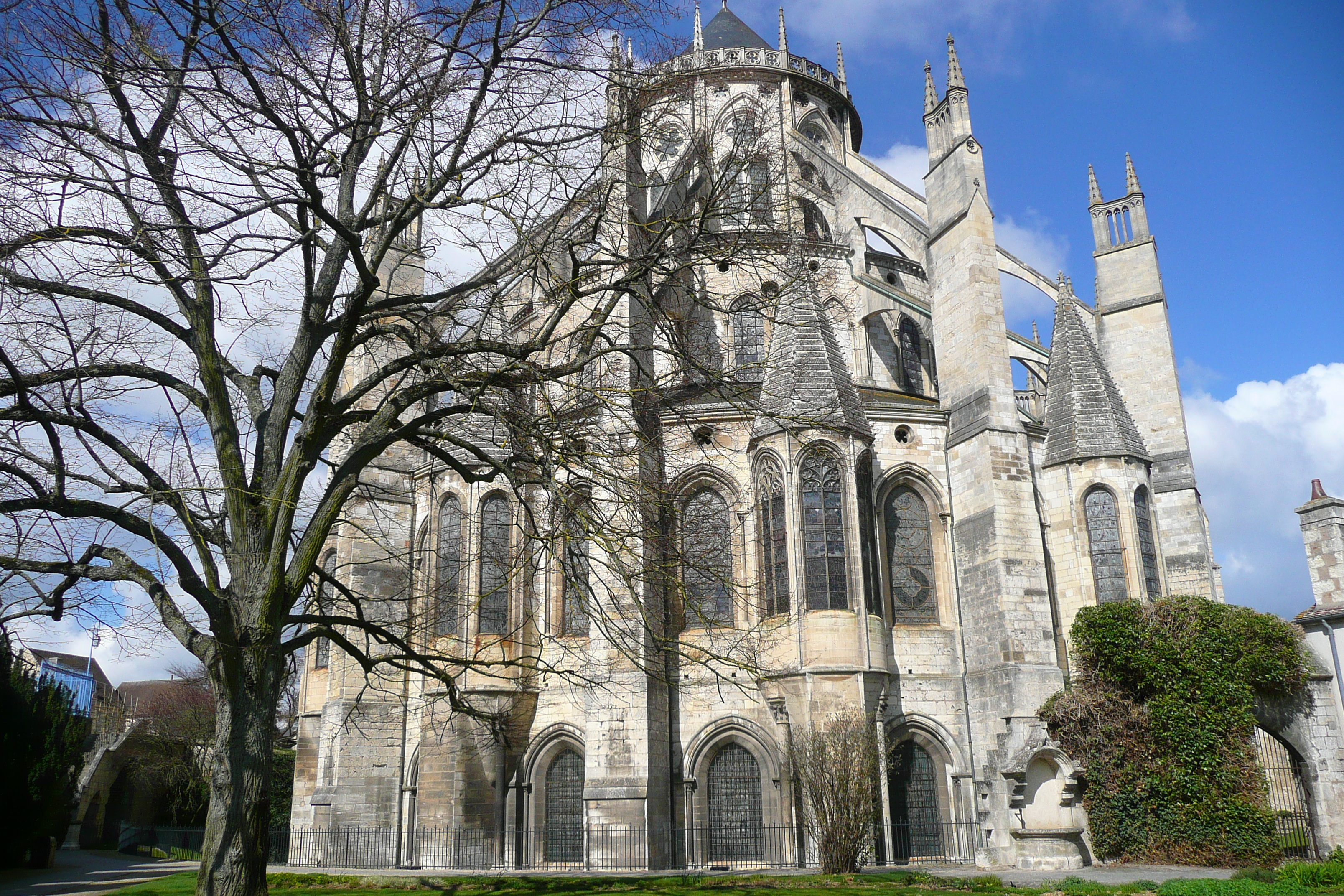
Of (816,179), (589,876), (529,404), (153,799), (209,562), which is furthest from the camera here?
(153,799)

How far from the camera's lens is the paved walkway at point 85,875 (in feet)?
54.5

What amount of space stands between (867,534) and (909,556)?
1.59 m

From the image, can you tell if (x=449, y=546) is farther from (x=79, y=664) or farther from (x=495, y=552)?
(x=79, y=664)

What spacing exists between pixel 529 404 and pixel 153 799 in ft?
121

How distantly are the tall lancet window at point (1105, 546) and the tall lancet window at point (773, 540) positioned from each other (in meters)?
6.33

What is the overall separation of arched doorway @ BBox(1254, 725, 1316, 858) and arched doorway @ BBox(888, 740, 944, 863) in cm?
531

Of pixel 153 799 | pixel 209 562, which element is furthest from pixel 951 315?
pixel 153 799

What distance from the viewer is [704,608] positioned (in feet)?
65.8

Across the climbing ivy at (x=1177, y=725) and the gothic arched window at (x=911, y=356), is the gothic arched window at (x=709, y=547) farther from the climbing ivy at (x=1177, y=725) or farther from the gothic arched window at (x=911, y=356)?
the gothic arched window at (x=911, y=356)

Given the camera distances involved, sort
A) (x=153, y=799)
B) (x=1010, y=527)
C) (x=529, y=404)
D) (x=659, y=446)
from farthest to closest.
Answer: (x=153, y=799) < (x=1010, y=527) < (x=529, y=404) < (x=659, y=446)

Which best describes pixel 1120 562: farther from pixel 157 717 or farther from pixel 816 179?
pixel 157 717

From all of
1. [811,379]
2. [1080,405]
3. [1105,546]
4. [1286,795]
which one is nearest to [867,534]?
[811,379]

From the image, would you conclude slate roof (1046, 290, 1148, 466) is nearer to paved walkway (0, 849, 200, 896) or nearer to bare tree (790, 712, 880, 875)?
bare tree (790, 712, 880, 875)

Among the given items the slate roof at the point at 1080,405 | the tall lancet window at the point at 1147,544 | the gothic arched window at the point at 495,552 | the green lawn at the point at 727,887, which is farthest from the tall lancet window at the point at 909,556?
the gothic arched window at the point at 495,552
